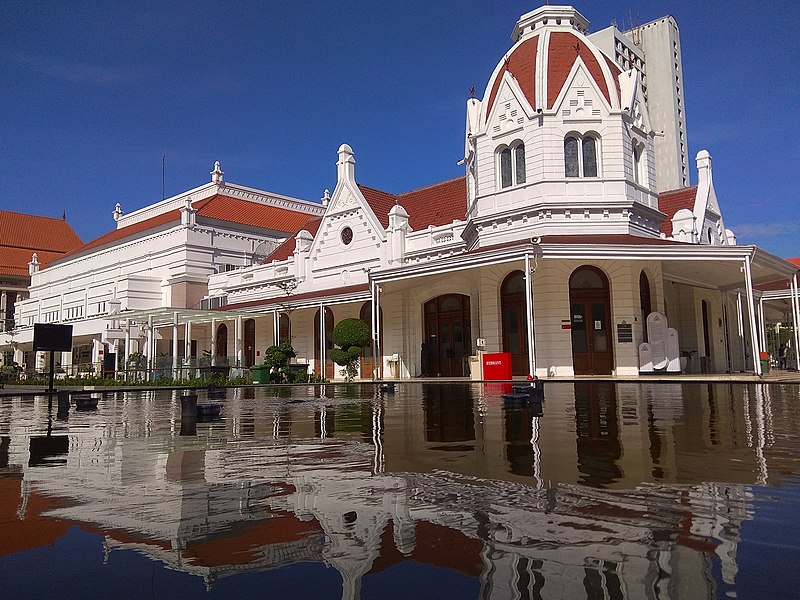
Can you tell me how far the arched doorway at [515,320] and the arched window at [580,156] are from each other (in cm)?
432

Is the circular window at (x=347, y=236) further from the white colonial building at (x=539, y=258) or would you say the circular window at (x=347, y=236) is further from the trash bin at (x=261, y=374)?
the trash bin at (x=261, y=374)

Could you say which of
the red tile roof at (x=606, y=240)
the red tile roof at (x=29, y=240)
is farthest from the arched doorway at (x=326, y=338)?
the red tile roof at (x=29, y=240)

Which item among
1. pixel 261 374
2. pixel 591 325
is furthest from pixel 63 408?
pixel 591 325

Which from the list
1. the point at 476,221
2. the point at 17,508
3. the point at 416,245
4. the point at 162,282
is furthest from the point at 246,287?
the point at 17,508

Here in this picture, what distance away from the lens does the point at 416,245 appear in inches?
1102

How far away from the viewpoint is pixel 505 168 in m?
24.7

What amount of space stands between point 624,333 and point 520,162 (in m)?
7.45

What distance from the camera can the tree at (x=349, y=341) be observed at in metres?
26.6

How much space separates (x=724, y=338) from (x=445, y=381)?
15239 millimetres

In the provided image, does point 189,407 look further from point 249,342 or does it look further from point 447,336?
point 249,342

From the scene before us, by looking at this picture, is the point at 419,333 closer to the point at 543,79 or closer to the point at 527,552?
the point at 543,79

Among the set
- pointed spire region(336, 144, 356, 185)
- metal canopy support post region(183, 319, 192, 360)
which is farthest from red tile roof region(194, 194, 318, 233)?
pointed spire region(336, 144, 356, 185)

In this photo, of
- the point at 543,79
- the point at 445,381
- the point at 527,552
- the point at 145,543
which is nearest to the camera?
the point at 527,552

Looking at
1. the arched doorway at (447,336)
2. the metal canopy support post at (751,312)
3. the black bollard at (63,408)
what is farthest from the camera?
the arched doorway at (447,336)
